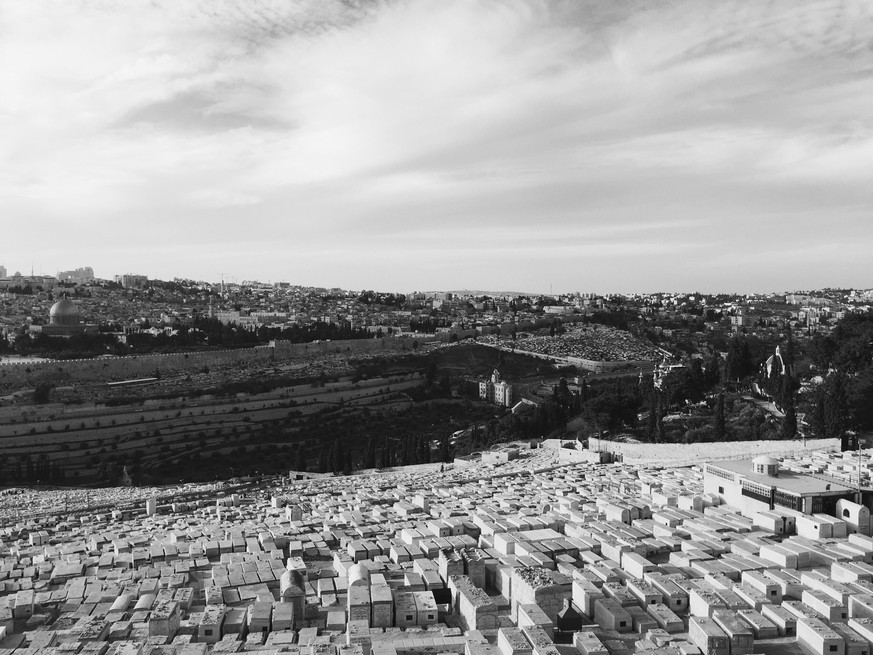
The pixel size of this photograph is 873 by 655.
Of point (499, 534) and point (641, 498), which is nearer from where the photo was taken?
point (499, 534)

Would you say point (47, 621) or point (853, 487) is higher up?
point (853, 487)

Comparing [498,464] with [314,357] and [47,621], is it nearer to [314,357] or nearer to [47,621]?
[47,621]

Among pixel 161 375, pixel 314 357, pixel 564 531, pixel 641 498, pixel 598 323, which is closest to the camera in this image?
pixel 564 531

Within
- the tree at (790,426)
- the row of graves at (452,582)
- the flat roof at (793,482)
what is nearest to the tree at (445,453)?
the row of graves at (452,582)

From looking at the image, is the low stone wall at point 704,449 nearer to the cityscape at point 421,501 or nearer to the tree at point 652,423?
the cityscape at point 421,501

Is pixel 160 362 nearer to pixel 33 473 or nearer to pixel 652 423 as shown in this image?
pixel 33 473

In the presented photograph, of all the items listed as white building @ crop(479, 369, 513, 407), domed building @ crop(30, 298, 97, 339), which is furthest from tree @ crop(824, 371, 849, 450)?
domed building @ crop(30, 298, 97, 339)

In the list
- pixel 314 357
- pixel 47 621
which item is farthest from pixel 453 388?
pixel 47 621

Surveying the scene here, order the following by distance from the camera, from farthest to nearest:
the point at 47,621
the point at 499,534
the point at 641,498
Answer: the point at 641,498, the point at 499,534, the point at 47,621

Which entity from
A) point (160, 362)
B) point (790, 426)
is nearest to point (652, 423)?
point (790, 426)
